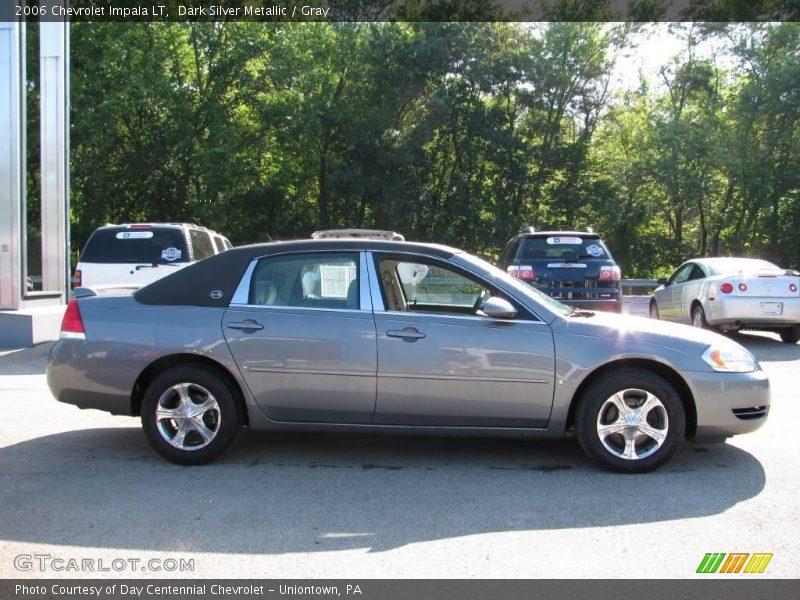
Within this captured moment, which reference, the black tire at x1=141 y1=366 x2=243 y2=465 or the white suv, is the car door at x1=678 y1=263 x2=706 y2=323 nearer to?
the white suv

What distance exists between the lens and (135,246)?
11.3 meters

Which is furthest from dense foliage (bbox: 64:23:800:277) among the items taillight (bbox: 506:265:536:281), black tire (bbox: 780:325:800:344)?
taillight (bbox: 506:265:536:281)

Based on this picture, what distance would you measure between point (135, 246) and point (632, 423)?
27.8 ft

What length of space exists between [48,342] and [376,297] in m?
9.33

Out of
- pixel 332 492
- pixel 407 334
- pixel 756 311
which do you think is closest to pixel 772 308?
pixel 756 311

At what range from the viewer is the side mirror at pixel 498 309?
515cm

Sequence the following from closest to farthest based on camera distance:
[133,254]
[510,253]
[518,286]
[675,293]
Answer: [518,286] → [133,254] → [510,253] → [675,293]

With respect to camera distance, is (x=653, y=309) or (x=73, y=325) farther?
(x=653, y=309)

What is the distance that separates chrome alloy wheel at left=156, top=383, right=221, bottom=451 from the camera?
17.3ft

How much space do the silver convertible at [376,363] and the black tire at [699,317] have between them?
7.99 metres

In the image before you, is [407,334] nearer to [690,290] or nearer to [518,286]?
[518,286]

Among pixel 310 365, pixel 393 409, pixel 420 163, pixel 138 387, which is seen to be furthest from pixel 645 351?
pixel 420 163

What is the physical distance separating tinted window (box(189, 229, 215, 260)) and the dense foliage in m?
15.5

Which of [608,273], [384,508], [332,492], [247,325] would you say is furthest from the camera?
[608,273]
